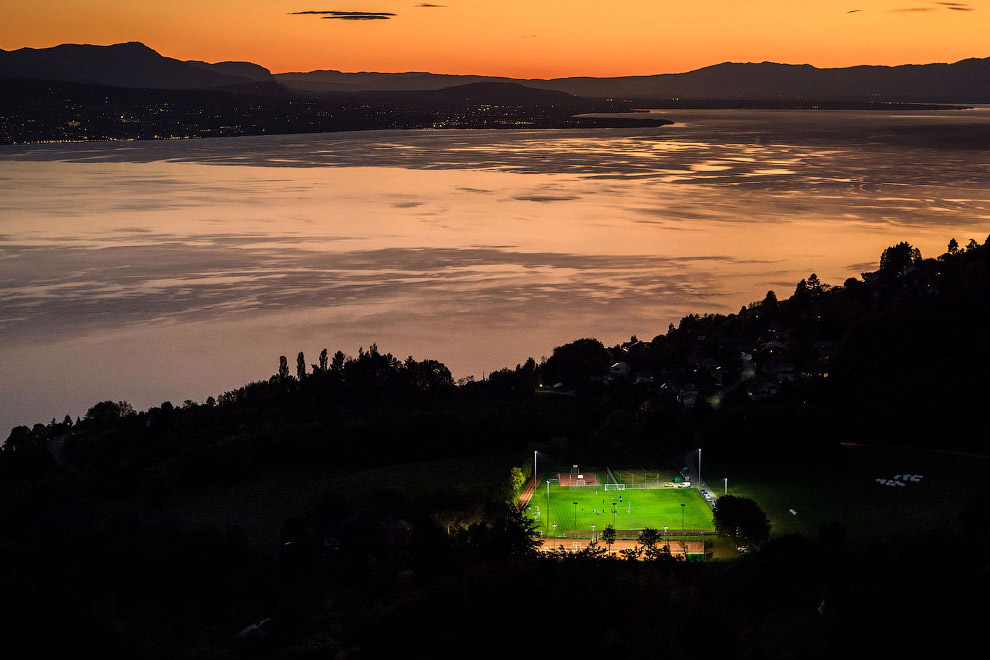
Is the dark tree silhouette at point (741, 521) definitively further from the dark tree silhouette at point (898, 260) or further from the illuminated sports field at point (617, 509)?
the dark tree silhouette at point (898, 260)

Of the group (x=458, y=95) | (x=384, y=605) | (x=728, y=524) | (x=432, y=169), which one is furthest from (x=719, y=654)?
(x=458, y=95)

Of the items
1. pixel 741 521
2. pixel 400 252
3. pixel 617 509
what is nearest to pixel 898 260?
pixel 400 252

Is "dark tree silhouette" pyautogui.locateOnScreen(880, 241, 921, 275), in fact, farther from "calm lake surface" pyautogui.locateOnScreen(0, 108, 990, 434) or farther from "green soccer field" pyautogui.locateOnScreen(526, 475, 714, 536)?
"green soccer field" pyautogui.locateOnScreen(526, 475, 714, 536)

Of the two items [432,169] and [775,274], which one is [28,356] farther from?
[432,169]

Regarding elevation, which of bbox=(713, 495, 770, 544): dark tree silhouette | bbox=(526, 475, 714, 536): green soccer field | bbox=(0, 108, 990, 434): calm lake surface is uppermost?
bbox=(0, 108, 990, 434): calm lake surface

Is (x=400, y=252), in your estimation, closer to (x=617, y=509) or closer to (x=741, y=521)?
(x=617, y=509)

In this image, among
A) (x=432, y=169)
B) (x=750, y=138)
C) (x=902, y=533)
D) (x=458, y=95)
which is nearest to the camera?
(x=902, y=533)

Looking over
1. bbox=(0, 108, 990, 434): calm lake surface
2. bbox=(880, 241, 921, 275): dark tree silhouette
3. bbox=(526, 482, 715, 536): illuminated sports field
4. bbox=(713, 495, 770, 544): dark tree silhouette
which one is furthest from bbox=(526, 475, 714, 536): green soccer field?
bbox=(880, 241, 921, 275): dark tree silhouette
